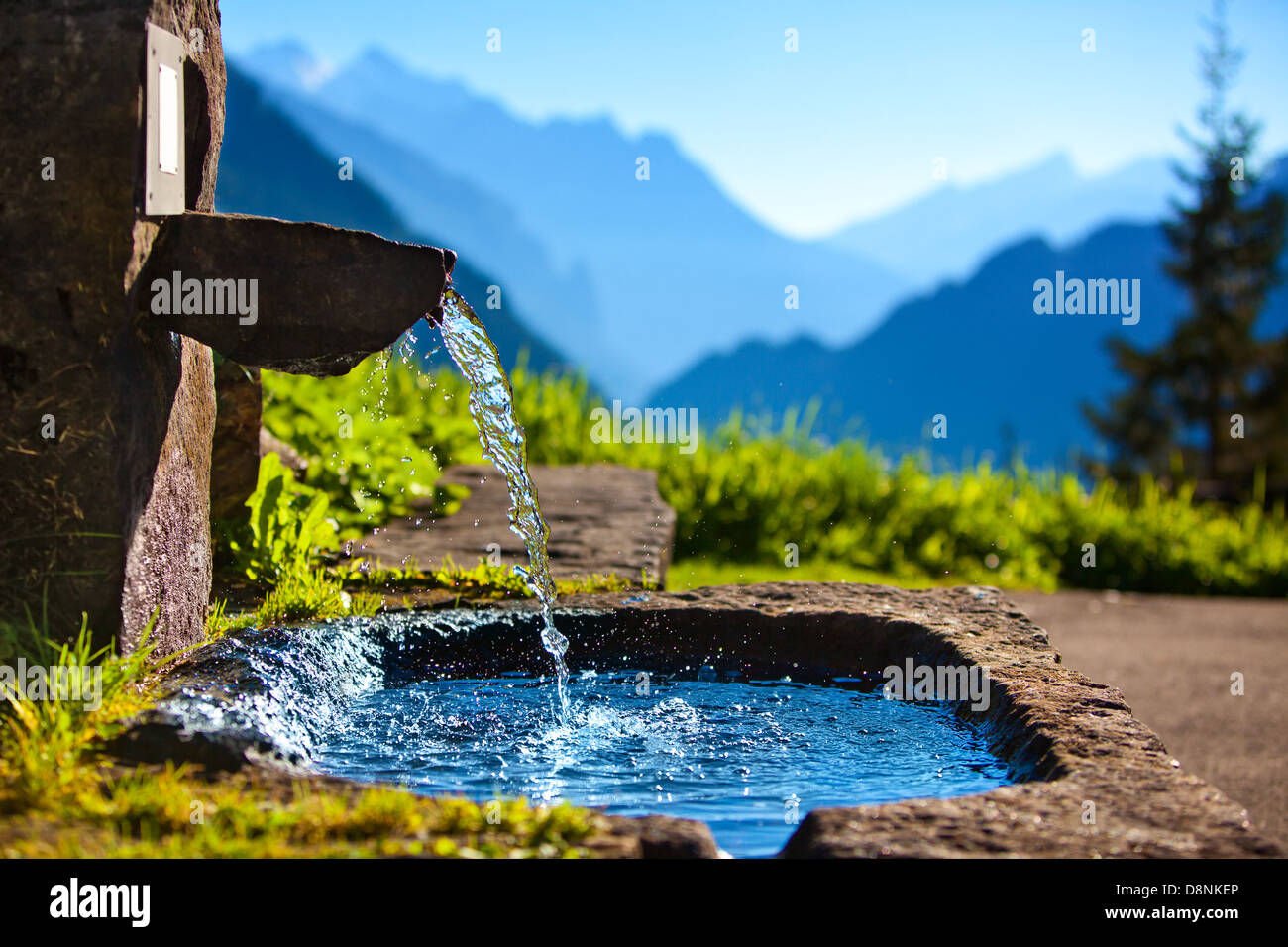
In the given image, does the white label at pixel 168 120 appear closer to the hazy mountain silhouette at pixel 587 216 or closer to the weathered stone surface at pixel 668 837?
the weathered stone surface at pixel 668 837

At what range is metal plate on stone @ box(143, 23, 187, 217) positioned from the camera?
2994 mm

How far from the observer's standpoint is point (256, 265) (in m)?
3.20

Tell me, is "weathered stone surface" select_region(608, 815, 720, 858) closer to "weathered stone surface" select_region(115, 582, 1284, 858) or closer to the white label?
"weathered stone surface" select_region(115, 582, 1284, 858)

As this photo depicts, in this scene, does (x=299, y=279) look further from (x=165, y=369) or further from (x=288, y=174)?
(x=288, y=174)

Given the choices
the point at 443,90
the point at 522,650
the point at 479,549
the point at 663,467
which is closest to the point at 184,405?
the point at 522,650

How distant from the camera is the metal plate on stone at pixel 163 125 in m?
2.99

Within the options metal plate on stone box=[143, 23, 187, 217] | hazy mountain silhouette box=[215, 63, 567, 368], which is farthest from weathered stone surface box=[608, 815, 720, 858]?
hazy mountain silhouette box=[215, 63, 567, 368]

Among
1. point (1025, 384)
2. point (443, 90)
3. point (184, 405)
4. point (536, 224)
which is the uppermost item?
point (443, 90)

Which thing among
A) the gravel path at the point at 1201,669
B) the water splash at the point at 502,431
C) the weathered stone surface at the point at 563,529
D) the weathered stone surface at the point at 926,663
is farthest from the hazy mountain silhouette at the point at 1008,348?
the weathered stone surface at the point at 926,663

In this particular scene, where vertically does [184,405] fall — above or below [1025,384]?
below

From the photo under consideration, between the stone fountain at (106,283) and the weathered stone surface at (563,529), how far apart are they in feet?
6.60

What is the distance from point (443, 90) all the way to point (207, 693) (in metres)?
199
